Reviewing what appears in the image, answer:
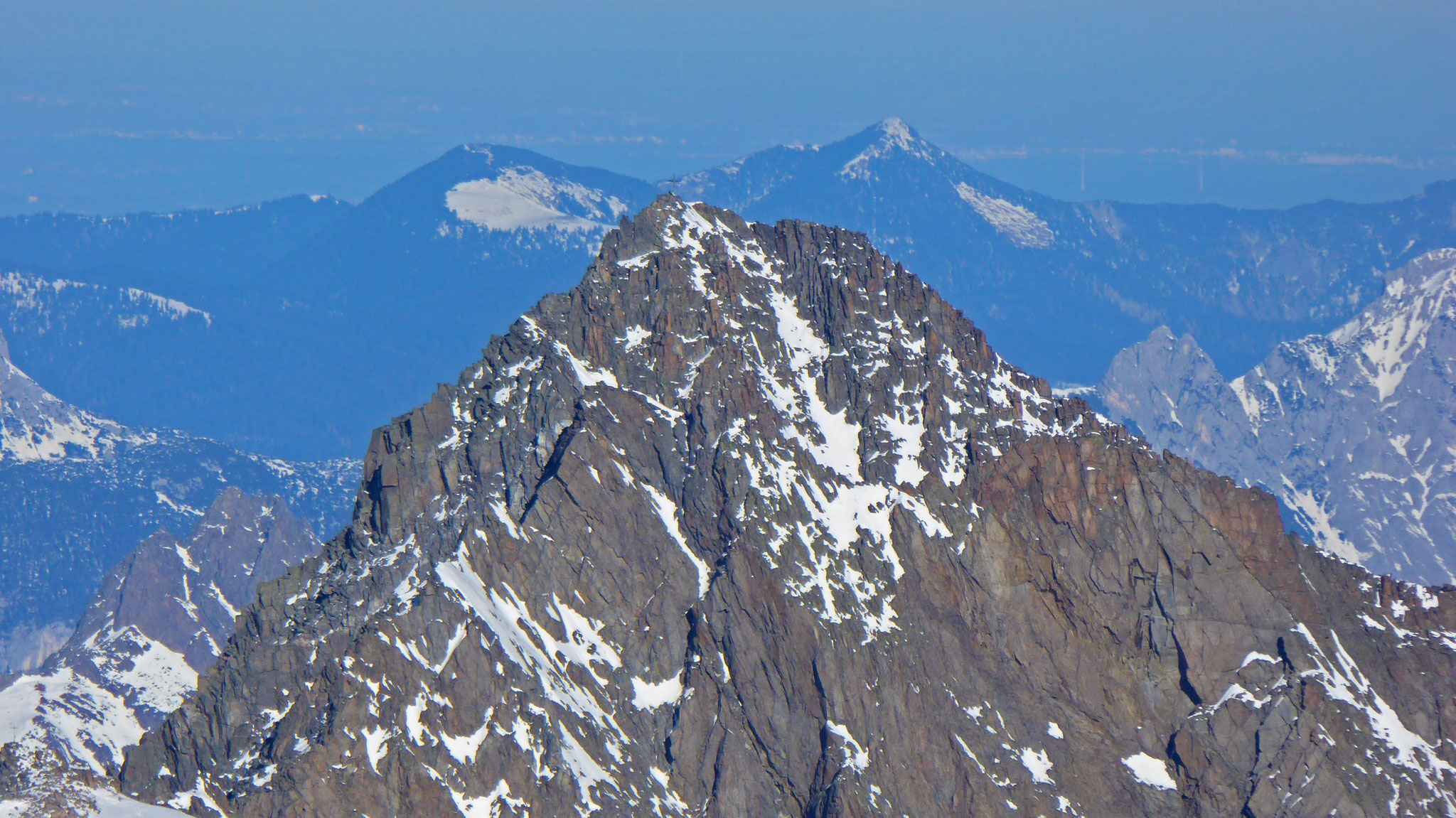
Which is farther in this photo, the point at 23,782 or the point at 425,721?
the point at 425,721

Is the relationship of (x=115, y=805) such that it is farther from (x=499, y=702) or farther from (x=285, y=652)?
(x=499, y=702)

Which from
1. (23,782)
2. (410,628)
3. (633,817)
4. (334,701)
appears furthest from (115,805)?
(633,817)

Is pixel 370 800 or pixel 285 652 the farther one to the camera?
pixel 285 652

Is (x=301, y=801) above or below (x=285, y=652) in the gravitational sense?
below

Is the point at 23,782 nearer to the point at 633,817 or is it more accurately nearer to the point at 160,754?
the point at 160,754

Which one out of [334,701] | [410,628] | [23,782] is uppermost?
[410,628]

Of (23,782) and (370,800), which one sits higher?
(370,800)

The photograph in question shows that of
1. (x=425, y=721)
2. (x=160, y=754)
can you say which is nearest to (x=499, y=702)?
(x=425, y=721)
